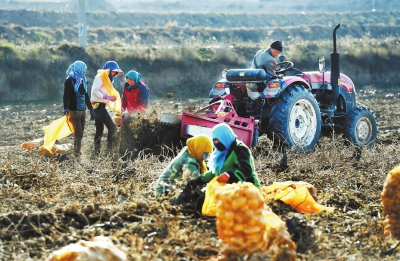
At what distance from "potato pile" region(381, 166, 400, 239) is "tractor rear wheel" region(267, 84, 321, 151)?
423 centimetres

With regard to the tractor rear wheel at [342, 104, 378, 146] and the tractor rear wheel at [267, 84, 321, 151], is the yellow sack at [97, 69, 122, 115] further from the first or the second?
the tractor rear wheel at [342, 104, 378, 146]

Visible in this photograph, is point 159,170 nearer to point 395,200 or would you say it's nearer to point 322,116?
point 395,200

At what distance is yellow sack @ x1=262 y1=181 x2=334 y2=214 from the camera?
293 inches

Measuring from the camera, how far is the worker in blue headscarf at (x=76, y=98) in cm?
1130

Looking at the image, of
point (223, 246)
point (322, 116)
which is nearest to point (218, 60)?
point (322, 116)

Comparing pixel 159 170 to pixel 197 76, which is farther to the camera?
pixel 197 76

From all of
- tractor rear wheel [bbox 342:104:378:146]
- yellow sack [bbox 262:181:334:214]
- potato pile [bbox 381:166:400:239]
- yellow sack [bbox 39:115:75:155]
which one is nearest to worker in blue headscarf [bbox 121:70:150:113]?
yellow sack [bbox 39:115:75:155]

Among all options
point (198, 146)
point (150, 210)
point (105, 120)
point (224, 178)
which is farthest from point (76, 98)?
point (224, 178)

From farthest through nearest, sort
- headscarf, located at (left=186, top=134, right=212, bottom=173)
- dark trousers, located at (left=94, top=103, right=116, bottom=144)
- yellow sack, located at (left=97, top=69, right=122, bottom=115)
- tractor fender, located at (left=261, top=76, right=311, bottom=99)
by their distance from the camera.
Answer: yellow sack, located at (left=97, top=69, right=122, bottom=115) < dark trousers, located at (left=94, top=103, right=116, bottom=144) < tractor fender, located at (left=261, top=76, right=311, bottom=99) < headscarf, located at (left=186, top=134, right=212, bottom=173)

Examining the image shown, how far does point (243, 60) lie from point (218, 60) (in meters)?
1.24

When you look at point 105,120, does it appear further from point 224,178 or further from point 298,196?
point 224,178

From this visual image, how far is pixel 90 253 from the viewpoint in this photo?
513 centimetres

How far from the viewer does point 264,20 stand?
58.5 m

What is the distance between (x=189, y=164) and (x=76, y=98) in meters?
4.19
